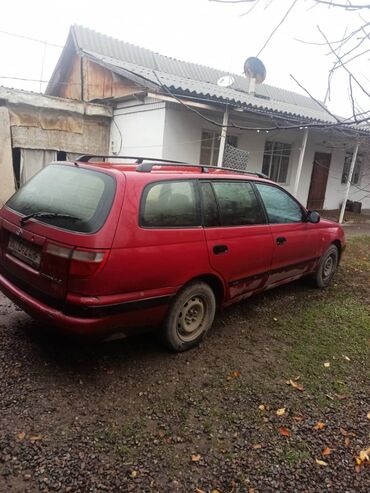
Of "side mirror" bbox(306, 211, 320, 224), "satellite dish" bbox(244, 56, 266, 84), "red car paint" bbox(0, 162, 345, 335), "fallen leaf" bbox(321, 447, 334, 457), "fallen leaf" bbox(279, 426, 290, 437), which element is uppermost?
"satellite dish" bbox(244, 56, 266, 84)

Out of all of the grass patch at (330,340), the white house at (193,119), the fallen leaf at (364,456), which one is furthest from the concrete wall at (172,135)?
the fallen leaf at (364,456)

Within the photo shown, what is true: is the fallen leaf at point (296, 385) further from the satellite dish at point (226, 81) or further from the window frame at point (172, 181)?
the satellite dish at point (226, 81)

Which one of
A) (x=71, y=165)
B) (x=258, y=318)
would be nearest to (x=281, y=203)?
(x=258, y=318)

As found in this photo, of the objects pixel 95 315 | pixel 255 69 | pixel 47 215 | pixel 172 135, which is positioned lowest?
pixel 95 315

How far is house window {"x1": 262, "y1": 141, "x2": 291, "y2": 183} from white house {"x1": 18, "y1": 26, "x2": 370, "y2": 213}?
3 centimetres

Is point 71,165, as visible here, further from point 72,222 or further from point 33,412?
point 33,412

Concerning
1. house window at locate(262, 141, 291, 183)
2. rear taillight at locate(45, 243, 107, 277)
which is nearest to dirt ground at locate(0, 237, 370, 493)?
rear taillight at locate(45, 243, 107, 277)

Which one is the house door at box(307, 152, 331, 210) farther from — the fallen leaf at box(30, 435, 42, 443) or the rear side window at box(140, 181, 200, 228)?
the fallen leaf at box(30, 435, 42, 443)

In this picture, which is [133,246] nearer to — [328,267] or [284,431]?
[284,431]

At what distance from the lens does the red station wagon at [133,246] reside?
2590 mm

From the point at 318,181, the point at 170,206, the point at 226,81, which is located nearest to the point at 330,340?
the point at 170,206

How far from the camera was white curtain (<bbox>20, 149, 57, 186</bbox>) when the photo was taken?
376 inches

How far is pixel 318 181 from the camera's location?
14.3 metres

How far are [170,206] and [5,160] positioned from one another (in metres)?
7.65
